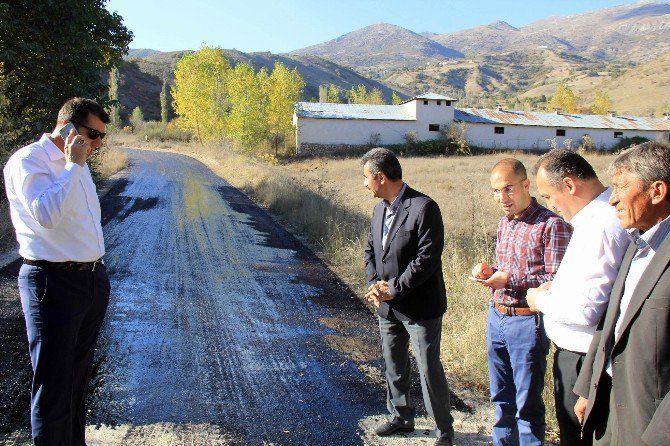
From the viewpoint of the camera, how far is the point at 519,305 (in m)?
3.51

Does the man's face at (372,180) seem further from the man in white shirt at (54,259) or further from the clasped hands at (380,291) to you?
the man in white shirt at (54,259)

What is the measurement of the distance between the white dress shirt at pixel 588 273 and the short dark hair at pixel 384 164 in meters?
1.44

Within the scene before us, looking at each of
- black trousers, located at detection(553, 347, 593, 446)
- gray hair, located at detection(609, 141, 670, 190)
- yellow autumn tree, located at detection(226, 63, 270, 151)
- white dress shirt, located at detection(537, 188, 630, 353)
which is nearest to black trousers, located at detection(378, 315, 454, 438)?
black trousers, located at detection(553, 347, 593, 446)

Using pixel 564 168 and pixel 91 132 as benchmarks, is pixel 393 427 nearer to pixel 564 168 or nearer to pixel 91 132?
pixel 564 168

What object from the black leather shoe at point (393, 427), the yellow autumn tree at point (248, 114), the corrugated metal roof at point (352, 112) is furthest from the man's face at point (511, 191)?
the corrugated metal roof at point (352, 112)

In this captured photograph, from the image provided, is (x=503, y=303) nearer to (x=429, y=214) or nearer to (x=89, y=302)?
(x=429, y=214)

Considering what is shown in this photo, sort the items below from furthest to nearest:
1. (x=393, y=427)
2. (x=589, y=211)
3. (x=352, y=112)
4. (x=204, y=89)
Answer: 1. (x=204, y=89)
2. (x=352, y=112)
3. (x=393, y=427)
4. (x=589, y=211)

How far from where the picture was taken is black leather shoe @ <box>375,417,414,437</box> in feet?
13.4

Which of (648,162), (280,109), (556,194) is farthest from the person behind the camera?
(280,109)

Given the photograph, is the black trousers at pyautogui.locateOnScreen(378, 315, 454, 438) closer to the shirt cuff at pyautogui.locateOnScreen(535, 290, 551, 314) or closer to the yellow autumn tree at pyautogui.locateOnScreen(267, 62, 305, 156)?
the shirt cuff at pyautogui.locateOnScreen(535, 290, 551, 314)

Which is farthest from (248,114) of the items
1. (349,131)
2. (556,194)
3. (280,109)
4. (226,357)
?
(556,194)

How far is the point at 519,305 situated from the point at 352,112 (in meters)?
53.5

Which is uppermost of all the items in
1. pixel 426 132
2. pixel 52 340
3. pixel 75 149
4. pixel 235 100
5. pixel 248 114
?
pixel 235 100

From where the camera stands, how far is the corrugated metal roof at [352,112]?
2111 inches
